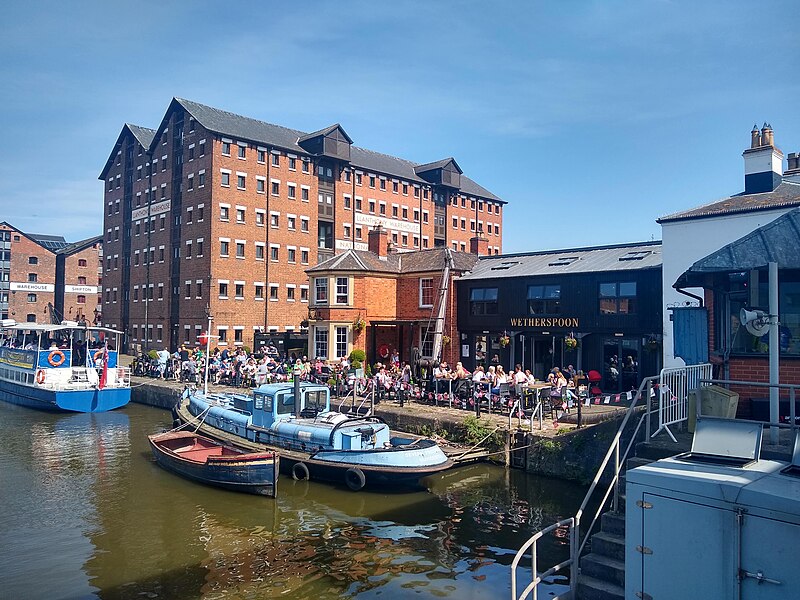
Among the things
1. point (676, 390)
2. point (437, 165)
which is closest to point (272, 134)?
point (437, 165)

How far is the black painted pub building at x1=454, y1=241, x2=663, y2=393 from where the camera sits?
25.8 meters

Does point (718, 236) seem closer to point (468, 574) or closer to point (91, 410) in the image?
point (468, 574)

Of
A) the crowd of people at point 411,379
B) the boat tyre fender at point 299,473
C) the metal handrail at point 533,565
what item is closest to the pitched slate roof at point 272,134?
the crowd of people at point 411,379

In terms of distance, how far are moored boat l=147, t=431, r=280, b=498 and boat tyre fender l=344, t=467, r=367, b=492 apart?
6.82 ft

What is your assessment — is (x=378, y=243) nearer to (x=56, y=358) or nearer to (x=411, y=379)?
(x=411, y=379)

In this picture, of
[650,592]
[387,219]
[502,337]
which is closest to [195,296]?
[387,219]

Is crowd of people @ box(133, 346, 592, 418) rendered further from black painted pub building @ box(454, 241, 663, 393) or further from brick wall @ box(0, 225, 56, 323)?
brick wall @ box(0, 225, 56, 323)

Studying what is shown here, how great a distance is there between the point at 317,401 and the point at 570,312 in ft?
41.1

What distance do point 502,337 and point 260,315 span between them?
2462 cm

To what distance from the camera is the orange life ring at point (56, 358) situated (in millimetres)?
33688

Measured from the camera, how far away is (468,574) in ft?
39.4

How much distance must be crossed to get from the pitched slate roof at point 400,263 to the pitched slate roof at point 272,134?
59.9 ft

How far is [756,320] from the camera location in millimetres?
8984

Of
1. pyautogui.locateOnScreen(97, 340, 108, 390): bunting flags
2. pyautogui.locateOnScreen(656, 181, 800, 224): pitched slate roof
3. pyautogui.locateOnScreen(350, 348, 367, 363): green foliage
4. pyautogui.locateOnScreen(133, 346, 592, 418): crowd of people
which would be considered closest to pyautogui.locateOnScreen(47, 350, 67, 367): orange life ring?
pyautogui.locateOnScreen(97, 340, 108, 390): bunting flags
